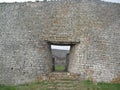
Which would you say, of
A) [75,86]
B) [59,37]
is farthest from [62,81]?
[59,37]

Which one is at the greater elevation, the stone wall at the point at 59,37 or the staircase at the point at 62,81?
the stone wall at the point at 59,37

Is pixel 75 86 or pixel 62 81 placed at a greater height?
pixel 62 81

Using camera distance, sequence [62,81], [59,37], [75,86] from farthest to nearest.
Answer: [59,37] → [62,81] → [75,86]

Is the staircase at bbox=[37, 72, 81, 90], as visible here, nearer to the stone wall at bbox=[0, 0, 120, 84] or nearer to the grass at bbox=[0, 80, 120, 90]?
the grass at bbox=[0, 80, 120, 90]

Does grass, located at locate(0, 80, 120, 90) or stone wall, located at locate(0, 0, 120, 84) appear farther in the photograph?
stone wall, located at locate(0, 0, 120, 84)

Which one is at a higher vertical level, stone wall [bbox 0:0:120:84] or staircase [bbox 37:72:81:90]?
stone wall [bbox 0:0:120:84]

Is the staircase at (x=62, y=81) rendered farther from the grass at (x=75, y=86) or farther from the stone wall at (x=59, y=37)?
the stone wall at (x=59, y=37)

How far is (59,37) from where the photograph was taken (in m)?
13.7

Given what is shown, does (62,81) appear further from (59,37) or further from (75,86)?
(59,37)

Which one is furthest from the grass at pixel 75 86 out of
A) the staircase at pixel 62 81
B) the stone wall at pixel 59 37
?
the stone wall at pixel 59 37

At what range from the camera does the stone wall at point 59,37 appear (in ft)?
43.9

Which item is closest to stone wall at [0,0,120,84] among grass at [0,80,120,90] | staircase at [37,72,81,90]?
staircase at [37,72,81,90]

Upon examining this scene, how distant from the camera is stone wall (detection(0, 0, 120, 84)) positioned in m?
13.4

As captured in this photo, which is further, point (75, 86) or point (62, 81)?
point (62, 81)
